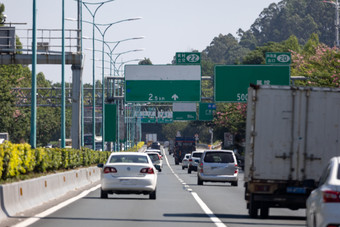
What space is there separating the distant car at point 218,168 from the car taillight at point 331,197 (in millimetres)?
26059

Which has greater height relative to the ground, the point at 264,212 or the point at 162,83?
the point at 162,83

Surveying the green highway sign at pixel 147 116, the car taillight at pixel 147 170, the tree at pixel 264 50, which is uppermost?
the tree at pixel 264 50

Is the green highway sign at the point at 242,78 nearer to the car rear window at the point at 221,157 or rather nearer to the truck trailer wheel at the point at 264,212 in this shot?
the car rear window at the point at 221,157

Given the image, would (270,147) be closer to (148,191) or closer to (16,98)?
(148,191)

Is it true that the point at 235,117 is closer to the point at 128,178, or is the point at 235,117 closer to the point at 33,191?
the point at 128,178

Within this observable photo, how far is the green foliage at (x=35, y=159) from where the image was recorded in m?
22.5

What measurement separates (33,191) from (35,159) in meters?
8.26

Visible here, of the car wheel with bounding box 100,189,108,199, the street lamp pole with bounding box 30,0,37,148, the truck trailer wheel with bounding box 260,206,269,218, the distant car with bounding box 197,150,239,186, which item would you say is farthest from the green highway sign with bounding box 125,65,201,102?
the truck trailer wheel with bounding box 260,206,269,218

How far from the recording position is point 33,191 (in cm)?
2177

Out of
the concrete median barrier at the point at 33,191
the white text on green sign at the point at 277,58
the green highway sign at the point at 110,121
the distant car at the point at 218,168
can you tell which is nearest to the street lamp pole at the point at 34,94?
the concrete median barrier at the point at 33,191

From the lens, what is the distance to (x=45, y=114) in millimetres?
138875

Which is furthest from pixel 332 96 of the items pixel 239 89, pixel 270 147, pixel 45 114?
pixel 45 114

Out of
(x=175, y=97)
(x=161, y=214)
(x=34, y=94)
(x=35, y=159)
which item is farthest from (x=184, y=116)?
(x=161, y=214)

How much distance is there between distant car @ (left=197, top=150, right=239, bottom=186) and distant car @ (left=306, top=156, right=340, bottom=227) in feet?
82.3
